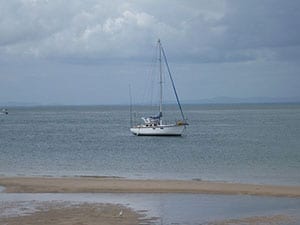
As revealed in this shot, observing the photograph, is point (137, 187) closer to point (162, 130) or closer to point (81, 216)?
point (81, 216)

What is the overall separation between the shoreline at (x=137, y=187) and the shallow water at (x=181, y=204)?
130cm

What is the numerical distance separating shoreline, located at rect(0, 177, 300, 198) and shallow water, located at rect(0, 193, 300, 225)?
1.30m

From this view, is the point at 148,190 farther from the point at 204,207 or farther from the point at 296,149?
the point at 296,149

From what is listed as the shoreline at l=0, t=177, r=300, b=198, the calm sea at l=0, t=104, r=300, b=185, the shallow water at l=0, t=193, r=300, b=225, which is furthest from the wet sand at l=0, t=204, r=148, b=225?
the calm sea at l=0, t=104, r=300, b=185

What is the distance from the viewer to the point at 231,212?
78.6 feet

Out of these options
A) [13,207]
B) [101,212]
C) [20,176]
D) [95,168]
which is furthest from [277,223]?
[95,168]

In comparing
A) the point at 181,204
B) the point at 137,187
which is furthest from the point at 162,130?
the point at 181,204

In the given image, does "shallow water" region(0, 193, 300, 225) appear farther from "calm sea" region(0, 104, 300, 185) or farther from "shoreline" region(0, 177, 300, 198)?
"calm sea" region(0, 104, 300, 185)

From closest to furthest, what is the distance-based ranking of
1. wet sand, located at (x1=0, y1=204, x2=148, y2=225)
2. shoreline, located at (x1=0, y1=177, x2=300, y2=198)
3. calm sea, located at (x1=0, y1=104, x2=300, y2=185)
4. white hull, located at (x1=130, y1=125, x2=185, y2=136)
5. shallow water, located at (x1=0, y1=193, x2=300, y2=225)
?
1. wet sand, located at (x1=0, y1=204, x2=148, y2=225)
2. shallow water, located at (x1=0, y1=193, x2=300, y2=225)
3. shoreline, located at (x1=0, y1=177, x2=300, y2=198)
4. calm sea, located at (x1=0, y1=104, x2=300, y2=185)
5. white hull, located at (x1=130, y1=125, x2=185, y2=136)

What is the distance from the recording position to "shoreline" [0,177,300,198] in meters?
30.0

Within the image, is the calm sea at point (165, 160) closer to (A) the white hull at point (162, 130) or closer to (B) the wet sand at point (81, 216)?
(A) the white hull at point (162, 130)

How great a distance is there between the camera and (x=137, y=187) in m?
31.3

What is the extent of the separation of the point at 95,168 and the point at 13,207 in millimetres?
19863

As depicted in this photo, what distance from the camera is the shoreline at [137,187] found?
29975 millimetres
